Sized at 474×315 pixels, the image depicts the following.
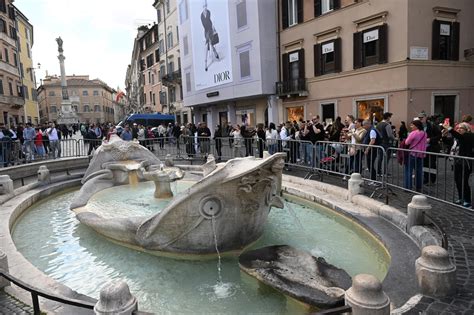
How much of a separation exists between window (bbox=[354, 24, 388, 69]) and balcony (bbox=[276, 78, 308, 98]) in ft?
12.5

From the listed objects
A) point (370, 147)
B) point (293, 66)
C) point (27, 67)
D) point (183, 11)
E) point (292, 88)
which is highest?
point (183, 11)

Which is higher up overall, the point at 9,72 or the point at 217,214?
the point at 9,72

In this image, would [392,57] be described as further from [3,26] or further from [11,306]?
[3,26]

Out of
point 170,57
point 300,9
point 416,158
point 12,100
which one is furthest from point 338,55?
point 12,100

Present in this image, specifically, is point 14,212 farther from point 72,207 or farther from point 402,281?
point 402,281

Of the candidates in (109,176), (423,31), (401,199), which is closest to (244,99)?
(423,31)

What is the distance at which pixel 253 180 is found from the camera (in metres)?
4.52

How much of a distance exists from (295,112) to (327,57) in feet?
13.2

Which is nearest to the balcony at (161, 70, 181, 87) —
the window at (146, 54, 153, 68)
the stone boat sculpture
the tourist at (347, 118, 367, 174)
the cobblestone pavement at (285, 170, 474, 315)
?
the window at (146, 54, 153, 68)

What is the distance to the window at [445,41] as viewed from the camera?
55.2ft

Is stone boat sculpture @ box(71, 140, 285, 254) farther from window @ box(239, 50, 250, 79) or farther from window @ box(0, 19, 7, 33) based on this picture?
window @ box(0, 19, 7, 33)

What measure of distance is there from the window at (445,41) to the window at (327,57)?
4.62 metres

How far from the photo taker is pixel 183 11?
31516 millimetres

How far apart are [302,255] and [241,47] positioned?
2206cm
